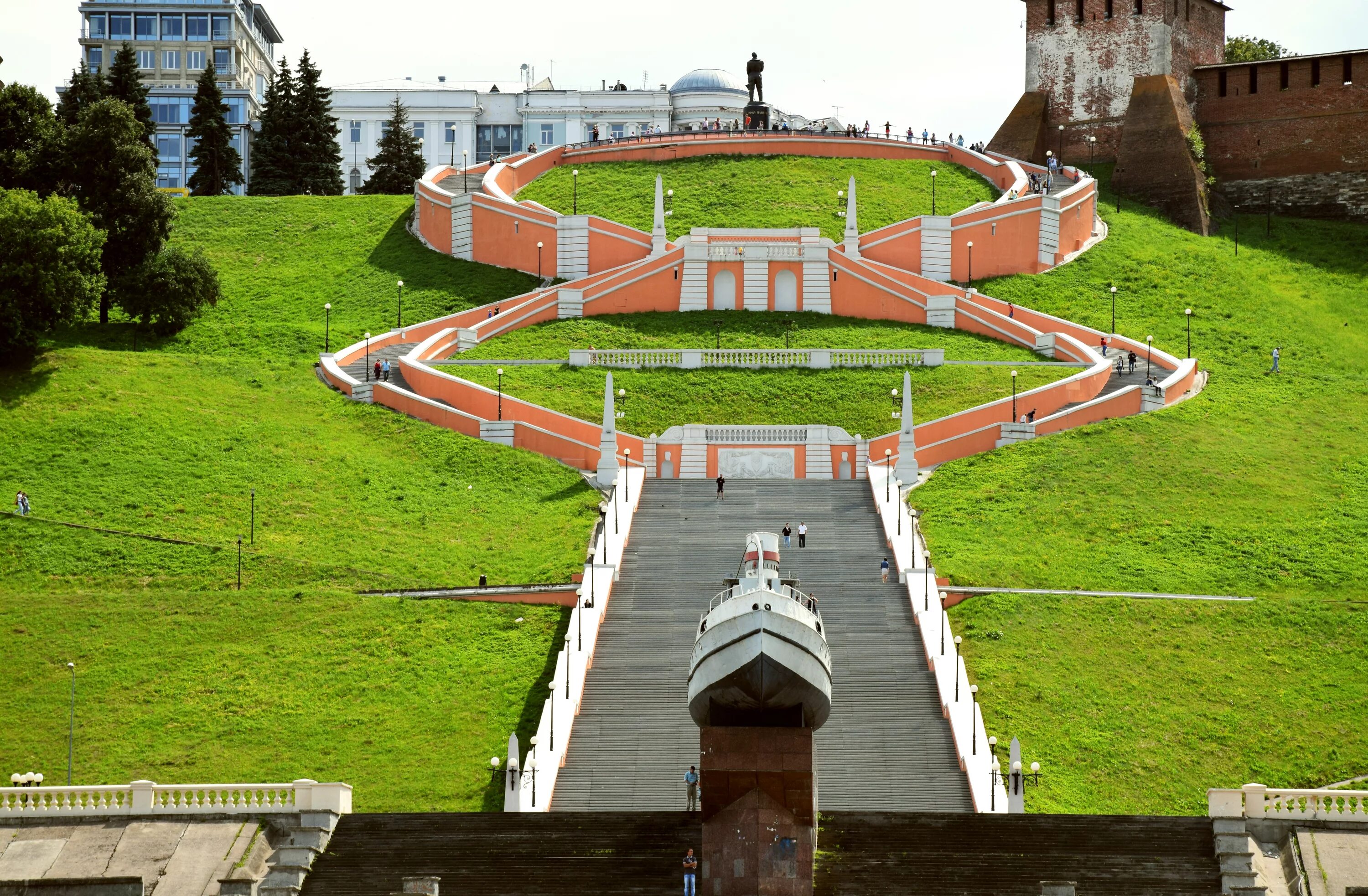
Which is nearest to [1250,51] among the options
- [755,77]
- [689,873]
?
[755,77]

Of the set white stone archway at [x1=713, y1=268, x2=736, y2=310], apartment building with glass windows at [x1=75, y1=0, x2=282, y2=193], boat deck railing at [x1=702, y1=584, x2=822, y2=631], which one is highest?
apartment building with glass windows at [x1=75, y1=0, x2=282, y2=193]

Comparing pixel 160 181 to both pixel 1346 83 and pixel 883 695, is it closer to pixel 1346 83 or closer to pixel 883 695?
pixel 1346 83

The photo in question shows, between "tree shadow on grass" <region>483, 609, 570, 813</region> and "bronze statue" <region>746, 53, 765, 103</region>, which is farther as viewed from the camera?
"bronze statue" <region>746, 53, 765, 103</region>

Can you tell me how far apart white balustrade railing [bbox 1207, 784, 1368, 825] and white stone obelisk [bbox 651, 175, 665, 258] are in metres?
38.7

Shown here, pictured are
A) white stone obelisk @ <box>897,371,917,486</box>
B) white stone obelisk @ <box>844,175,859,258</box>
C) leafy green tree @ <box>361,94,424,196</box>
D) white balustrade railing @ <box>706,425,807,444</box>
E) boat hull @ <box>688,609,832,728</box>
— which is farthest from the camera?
leafy green tree @ <box>361,94,424,196</box>

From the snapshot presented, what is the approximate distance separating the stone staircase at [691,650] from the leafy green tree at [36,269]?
17.6m

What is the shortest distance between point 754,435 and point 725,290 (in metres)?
15.9

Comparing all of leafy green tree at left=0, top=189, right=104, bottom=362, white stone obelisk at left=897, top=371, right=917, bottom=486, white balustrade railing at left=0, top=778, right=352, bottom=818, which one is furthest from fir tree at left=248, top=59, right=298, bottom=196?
white balustrade railing at left=0, top=778, right=352, bottom=818

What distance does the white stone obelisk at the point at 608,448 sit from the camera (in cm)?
4681

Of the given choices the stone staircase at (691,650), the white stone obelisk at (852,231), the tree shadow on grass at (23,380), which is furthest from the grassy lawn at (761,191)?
the stone staircase at (691,650)

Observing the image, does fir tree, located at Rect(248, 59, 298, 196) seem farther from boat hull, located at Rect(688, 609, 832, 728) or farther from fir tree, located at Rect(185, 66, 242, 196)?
boat hull, located at Rect(688, 609, 832, 728)

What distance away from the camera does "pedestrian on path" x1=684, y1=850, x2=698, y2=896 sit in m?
26.4

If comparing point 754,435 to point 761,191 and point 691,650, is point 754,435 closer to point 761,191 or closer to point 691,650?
point 691,650

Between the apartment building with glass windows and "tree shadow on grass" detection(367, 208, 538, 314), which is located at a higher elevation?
the apartment building with glass windows
